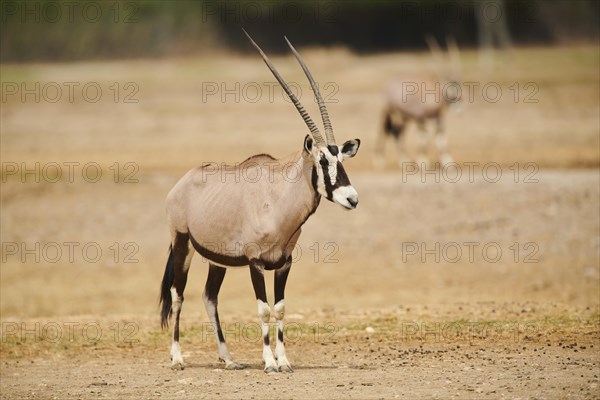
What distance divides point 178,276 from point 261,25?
32.4 meters

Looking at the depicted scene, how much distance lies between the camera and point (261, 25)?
4309 centimetres

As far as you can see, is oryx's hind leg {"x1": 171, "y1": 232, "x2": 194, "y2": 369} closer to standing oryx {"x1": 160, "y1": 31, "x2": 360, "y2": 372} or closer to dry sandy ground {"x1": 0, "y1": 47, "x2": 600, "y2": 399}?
standing oryx {"x1": 160, "y1": 31, "x2": 360, "y2": 372}

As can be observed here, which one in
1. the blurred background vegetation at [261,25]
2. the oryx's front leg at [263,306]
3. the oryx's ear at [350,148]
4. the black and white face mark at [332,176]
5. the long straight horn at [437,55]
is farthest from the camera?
the blurred background vegetation at [261,25]

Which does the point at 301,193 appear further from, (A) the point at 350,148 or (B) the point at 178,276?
(B) the point at 178,276

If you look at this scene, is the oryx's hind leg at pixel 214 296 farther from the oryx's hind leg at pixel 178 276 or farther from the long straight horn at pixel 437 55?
the long straight horn at pixel 437 55

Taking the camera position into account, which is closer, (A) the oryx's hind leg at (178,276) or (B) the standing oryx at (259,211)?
(B) the standing oryx at (259,211)

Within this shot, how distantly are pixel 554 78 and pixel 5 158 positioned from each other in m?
16.5

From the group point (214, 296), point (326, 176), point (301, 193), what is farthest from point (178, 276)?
point (326, 176)

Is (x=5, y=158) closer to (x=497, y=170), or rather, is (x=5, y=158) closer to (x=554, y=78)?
(x=497, y=170)

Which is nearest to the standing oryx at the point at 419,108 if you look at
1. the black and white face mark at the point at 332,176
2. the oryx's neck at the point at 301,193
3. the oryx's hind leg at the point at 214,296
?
the oryx's hind leg at the point at 214,296

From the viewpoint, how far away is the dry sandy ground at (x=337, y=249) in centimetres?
1113

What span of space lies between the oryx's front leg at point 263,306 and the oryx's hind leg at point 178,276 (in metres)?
0.96

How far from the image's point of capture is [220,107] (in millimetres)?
A: 34219

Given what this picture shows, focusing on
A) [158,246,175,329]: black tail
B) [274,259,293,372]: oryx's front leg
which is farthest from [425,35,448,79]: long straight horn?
[274,259,293,372]: oryx's front leg
